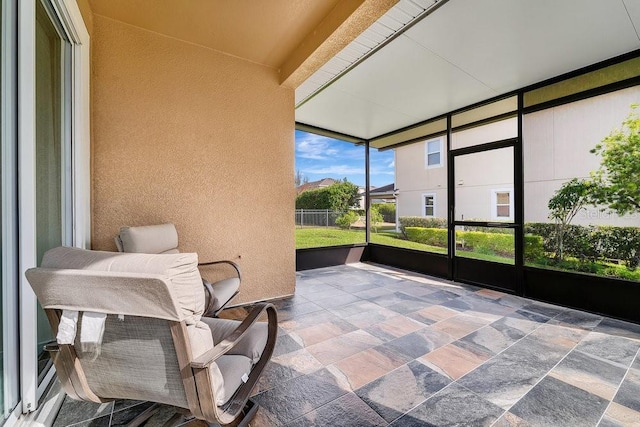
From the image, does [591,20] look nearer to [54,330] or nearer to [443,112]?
[443,112]

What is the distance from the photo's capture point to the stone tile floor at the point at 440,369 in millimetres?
1565

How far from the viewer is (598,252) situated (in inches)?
122

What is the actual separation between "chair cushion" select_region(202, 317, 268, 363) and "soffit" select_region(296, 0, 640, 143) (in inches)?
110

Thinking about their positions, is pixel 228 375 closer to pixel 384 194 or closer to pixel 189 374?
pixel 189 374

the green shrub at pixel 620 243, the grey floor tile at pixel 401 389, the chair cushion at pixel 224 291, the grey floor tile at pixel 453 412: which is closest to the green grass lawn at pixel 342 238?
the green shrub at pixel 620 243

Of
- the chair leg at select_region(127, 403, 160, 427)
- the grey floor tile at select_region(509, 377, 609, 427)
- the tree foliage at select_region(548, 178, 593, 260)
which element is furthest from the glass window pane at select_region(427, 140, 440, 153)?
the chair leg at select_region(127, 403, 160, 427)

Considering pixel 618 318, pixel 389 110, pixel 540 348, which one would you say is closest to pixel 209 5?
pixel 389 110

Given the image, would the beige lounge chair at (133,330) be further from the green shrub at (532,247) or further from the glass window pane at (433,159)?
the glass window pane at (433,159)

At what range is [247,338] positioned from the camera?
151cm

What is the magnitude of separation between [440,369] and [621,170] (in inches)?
120

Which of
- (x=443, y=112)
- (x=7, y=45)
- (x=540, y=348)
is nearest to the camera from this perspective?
(x=7, y=45)

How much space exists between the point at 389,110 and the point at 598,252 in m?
3.31

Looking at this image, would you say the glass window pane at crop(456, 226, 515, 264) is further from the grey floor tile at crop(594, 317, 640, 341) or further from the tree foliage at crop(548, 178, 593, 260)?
the grey floor tile at crop(594, 317, 640, 341)

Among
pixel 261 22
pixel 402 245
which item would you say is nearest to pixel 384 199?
pixel 402 245
